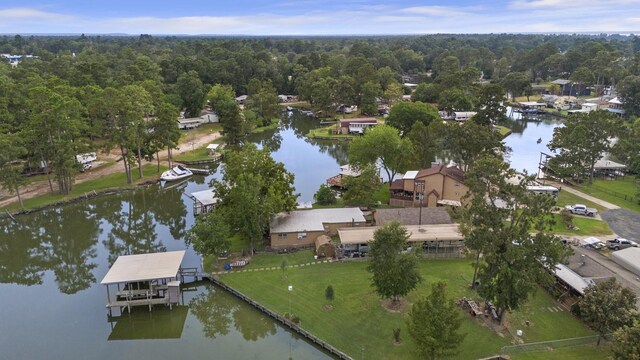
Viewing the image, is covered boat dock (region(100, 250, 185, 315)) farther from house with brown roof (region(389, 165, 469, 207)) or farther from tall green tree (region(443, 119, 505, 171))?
tall green tree (region(443, 119, 505, 171))

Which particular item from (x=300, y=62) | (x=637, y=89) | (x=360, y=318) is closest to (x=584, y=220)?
(x=360, y=318)

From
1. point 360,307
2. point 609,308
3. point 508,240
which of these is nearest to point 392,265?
point 360,307

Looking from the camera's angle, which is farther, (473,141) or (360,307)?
(473,141)

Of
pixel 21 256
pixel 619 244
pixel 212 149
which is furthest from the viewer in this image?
pixel 212 149

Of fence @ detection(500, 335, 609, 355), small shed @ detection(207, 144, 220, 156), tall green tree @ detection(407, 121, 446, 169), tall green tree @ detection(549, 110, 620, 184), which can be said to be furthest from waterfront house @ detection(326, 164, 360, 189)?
fence @ detection(500, 335, 609, 355)

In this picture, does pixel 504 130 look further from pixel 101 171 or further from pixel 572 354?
pixel 101 171

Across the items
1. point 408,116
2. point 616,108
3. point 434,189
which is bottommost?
point 434,189
